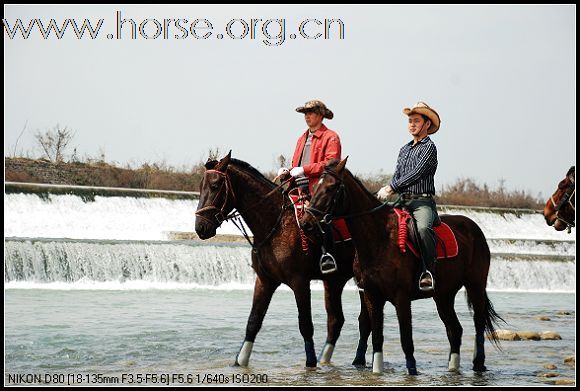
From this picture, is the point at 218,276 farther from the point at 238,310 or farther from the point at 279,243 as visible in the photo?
the point at 279,243

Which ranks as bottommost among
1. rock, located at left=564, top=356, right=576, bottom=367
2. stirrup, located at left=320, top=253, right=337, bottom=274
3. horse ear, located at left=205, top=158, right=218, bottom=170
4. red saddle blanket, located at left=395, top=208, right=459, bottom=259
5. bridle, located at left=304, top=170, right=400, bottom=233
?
rock, located at left=564, top=356, right=576, bottom=367

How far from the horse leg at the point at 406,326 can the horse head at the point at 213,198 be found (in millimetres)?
1626

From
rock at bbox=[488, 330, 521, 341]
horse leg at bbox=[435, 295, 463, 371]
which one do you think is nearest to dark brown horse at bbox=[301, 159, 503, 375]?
horse leg at bbox=[435, 295, 463, 371]

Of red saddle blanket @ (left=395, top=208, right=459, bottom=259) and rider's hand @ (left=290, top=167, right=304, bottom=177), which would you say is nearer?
red saddle blanket @ (left=395, top=208, right=459, bottom=259)

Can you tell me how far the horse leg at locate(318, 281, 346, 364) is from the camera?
30.5 feet

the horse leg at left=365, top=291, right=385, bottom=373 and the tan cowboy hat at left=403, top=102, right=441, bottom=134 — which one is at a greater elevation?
the tan cowboy hat at left=403, top=102, right=441, bottom=134

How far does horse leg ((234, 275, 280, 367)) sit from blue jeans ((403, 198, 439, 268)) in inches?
55.2

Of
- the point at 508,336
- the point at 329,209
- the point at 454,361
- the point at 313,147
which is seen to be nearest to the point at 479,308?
the point at 454,361

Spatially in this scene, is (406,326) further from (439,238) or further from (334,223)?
(334,223)

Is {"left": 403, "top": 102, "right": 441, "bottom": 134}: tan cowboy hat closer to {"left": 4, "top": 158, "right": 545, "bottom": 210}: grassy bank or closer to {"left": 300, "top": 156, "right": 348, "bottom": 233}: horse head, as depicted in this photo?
{"left": 300, "top": 156, "right": 348, "bottom": 233}: horse head

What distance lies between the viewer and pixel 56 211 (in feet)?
86.0

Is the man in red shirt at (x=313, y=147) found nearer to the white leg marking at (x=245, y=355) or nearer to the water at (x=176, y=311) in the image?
the white leg marking at (x=245, y=355)

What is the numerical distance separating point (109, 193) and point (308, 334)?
19.4 m

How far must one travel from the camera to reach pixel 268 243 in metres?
8.92
